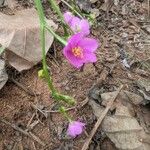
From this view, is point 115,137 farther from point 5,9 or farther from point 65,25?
point 5,9

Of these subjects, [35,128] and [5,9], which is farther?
[5,9]

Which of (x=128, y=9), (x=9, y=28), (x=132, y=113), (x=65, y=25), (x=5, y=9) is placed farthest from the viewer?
(x=128, y=9)

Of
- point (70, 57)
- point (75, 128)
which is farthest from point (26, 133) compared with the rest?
point (70, 57)

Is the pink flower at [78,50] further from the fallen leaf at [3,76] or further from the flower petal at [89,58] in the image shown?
the fallen leaf at [3,76]

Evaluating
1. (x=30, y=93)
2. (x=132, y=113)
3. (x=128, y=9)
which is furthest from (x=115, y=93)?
(x=128, y=9)

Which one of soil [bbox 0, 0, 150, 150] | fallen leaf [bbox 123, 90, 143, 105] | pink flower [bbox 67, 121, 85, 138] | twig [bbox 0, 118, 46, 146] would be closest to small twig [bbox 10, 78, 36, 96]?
soil [bbox 0, 0, 150, 150]

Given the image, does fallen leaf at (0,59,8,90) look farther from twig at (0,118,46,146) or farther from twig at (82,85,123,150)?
twig at (82,85,123,150)

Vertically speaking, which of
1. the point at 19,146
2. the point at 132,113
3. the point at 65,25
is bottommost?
the point at 19,146

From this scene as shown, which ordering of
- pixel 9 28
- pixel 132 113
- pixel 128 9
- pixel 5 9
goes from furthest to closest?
1. pixel 128 9
2. pixel 5 9
3. pixel 9 28
4. pixel 132 113
